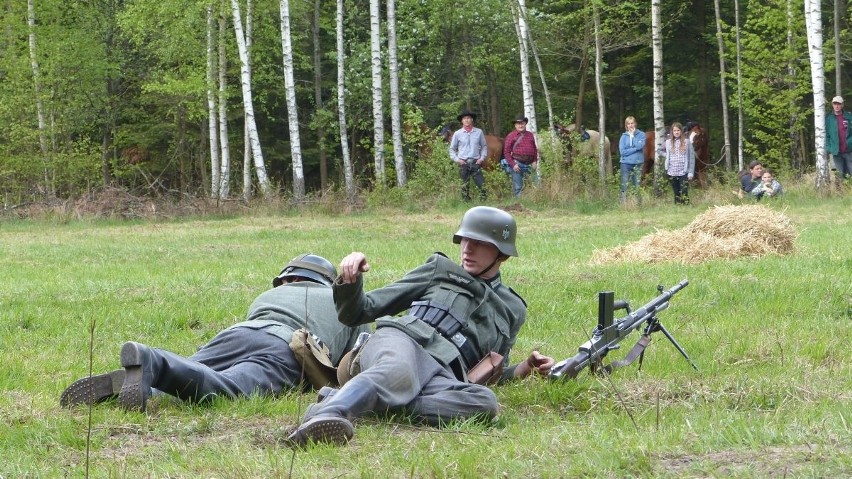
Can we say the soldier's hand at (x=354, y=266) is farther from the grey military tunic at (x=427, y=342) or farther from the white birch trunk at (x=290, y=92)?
the white birch trunk at (x=290, y=92)

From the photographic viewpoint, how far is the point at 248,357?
700 centimetres

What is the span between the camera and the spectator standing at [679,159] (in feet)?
81.0

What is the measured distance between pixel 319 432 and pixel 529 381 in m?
1.95

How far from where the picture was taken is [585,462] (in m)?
4.55

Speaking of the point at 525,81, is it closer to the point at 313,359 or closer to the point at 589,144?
the point at 589,144

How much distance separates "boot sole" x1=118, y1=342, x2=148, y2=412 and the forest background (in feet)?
72.8

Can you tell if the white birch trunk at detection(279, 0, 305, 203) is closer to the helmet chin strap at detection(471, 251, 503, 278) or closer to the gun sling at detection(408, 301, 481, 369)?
the helmet chin strap at detection(471, 251, 503, 278)

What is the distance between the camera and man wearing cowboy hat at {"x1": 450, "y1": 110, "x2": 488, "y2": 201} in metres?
26.4

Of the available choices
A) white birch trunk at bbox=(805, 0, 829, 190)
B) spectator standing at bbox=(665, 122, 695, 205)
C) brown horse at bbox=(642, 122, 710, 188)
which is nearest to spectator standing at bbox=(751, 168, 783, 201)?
white birch trunk at bbox=(805, 0, 829, 190)

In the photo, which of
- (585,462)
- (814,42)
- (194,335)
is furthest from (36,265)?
(814,42)

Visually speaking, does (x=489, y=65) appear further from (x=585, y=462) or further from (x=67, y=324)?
(x=585, y=462)

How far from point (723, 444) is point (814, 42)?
21401 millimetres

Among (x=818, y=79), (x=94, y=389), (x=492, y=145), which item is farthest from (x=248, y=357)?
(x=492, y=145)

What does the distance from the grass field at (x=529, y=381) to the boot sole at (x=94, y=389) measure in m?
0.09
